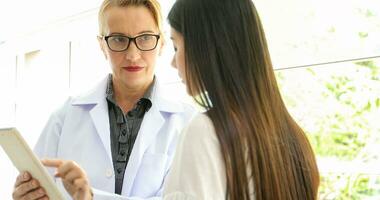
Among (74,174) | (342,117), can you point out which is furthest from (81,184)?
(342,117)

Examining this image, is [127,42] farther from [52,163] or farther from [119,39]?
[52,163]

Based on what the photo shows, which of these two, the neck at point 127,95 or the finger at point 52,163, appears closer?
the finger at point 52,163

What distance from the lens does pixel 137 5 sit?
124 centimetres

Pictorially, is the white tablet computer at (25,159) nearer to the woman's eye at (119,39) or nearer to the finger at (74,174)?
the finger at (74,174)

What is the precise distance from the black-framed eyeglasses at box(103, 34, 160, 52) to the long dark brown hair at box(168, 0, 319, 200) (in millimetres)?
432

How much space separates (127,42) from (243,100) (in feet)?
1.97

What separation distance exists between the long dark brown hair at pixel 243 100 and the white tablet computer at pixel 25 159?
36 centimetres

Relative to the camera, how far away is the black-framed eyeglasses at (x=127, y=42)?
49.1 inches

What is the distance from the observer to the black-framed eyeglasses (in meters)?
1.25

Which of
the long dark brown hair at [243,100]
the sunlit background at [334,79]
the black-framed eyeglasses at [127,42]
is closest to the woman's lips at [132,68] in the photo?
the black-framed eyeglasses at [127,42]

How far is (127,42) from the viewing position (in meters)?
1.25

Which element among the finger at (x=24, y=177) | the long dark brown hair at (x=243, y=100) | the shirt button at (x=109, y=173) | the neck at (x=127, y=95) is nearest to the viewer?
the long dark brown hair at (x=243, y=100)

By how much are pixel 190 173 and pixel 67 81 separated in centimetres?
276

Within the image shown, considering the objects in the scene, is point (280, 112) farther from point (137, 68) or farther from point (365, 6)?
point (365, 6)
